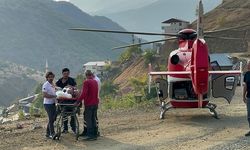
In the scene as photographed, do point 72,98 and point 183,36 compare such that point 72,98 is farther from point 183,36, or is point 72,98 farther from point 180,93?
point 183,36

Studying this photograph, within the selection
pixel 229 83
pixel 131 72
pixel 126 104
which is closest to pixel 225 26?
pixel 131 72

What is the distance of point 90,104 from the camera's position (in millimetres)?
12219

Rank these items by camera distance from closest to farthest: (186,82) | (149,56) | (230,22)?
(186,82), (149,56), (230,22)

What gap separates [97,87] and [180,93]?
4.30 m

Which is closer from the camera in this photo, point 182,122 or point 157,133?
point 157,133

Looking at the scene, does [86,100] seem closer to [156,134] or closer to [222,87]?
[156,134]

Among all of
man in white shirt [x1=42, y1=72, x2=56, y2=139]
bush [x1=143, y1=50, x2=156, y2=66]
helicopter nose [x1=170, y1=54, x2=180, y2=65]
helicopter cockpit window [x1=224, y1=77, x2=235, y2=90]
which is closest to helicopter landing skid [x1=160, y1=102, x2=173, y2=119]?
helicopter nose [x1=170, y1=54, x2=180, y2=65]

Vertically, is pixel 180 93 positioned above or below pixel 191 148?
above

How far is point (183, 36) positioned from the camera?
651 inches

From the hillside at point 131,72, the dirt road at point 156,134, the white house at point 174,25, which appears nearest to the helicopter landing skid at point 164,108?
the dirt road at point 156,134

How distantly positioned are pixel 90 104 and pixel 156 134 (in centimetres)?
212

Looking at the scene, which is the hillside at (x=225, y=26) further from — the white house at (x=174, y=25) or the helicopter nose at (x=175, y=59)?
the helicopter nose at (x=175, y=59)

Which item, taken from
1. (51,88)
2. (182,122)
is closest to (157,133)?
(182,122)

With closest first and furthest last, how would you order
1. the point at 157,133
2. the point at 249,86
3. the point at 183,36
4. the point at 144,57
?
the point at 249,86
the point at 157,133
the point at 183,36
the point at 144,57
